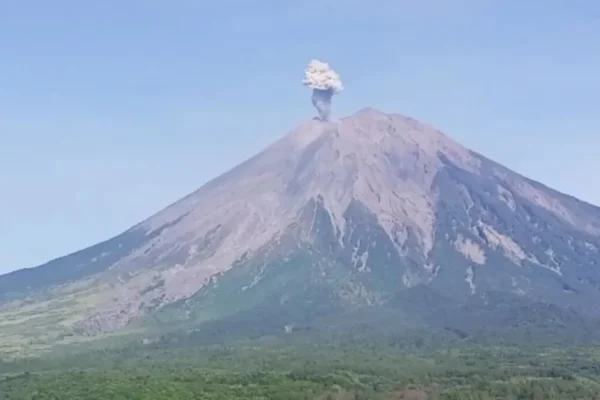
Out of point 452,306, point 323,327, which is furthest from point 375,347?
point 452,306

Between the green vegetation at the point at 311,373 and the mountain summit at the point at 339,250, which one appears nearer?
the green vegetation at the point at 311,373

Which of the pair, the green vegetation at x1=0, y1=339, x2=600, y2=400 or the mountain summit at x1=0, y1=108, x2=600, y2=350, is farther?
the mountain summit at x1=0, y1=108, x2=600, y2=350

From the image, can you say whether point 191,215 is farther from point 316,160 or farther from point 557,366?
point 557,366

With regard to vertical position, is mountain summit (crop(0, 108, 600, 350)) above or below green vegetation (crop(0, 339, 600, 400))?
above

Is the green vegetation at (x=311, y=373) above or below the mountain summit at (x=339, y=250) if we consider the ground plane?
below
